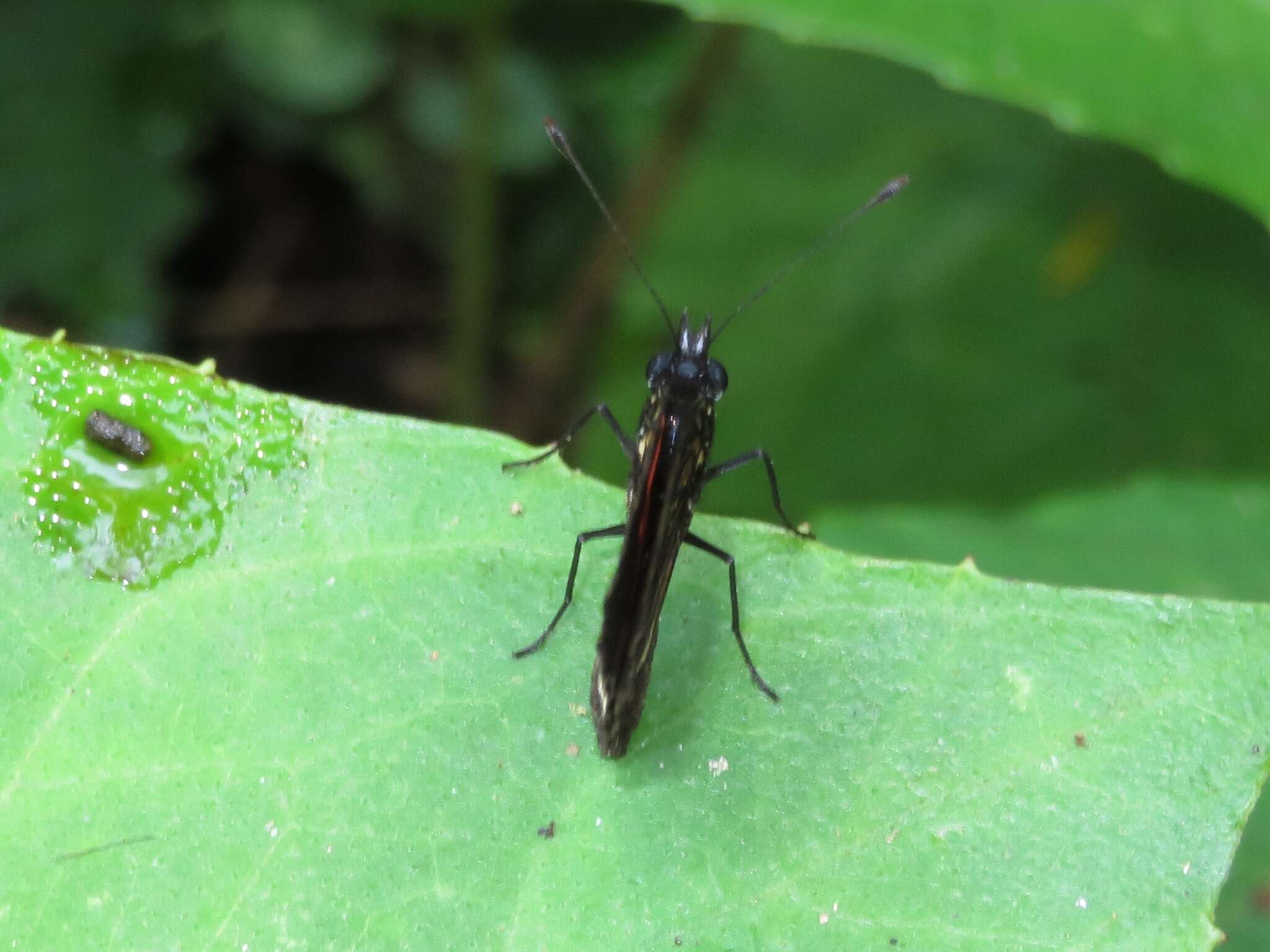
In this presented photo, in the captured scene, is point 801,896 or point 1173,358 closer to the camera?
point 801,896

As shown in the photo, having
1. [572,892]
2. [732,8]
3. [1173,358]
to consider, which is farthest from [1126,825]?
[1173,358]

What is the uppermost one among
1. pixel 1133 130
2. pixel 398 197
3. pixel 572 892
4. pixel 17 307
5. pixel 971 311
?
pixel 1133 130

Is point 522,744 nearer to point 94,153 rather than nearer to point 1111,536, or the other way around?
point 1111,536

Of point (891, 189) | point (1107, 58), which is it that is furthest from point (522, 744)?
point (1107, 58)

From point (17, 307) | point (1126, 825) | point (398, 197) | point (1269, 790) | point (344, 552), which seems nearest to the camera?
point (1126, 825)

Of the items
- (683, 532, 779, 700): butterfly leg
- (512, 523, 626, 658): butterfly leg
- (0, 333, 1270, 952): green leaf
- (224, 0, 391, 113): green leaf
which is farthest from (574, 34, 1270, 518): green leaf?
(0, 333, 1270, 952): green leaf

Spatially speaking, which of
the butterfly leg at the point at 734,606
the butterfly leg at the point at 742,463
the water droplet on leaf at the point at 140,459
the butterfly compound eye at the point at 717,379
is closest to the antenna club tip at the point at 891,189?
the butterfly compound eye at the point at 717,379

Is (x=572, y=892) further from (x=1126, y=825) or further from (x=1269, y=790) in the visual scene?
(x=1269, y=790)
